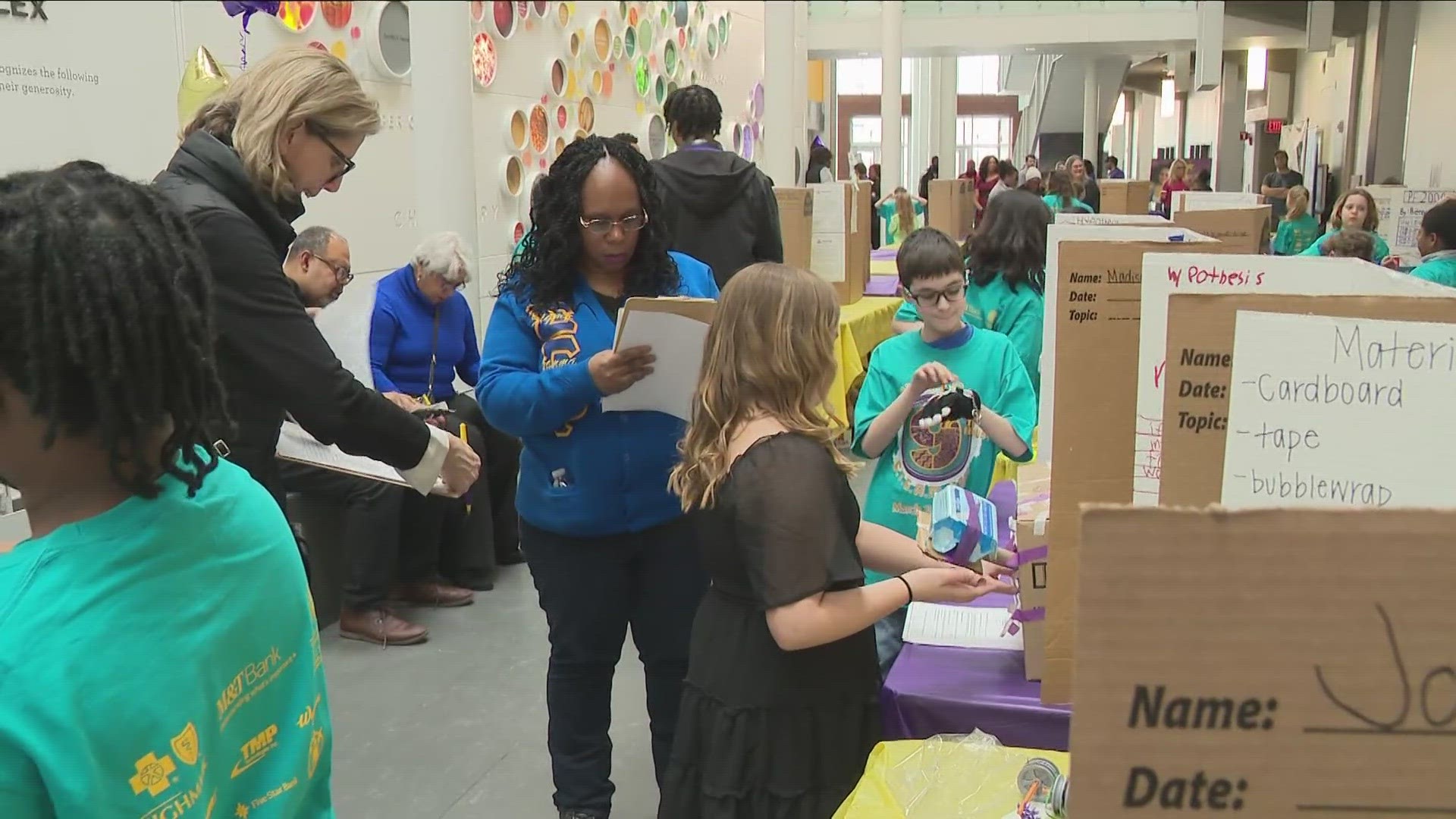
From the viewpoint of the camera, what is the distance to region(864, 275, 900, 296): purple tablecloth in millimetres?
6496

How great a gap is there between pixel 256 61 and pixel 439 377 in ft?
4.37

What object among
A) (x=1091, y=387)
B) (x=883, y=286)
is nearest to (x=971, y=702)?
(x=1091, y=387)

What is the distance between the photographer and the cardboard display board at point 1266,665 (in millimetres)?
622

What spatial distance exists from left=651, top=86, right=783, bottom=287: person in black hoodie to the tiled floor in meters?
1.37

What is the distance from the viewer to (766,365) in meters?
1.66

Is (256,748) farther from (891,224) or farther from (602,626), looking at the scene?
(891,224)

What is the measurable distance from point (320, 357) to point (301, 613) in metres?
0.95

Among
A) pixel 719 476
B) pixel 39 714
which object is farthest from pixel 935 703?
pixel 39 714

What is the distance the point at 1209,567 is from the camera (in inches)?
24.7

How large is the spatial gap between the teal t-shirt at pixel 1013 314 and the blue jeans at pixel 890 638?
134cm

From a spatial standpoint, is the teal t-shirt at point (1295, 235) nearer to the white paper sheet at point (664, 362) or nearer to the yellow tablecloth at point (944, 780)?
the white paper sheet at point (664, 362)

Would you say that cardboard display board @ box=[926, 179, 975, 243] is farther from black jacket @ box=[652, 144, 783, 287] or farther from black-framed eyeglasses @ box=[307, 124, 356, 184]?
black-framed eyeglasses @ box=[307, 124, 356, 184]

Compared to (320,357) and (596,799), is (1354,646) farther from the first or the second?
(596,799)

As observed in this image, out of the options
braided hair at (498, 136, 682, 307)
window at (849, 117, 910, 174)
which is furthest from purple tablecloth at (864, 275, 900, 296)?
window at (849, 117, 910, 174)
